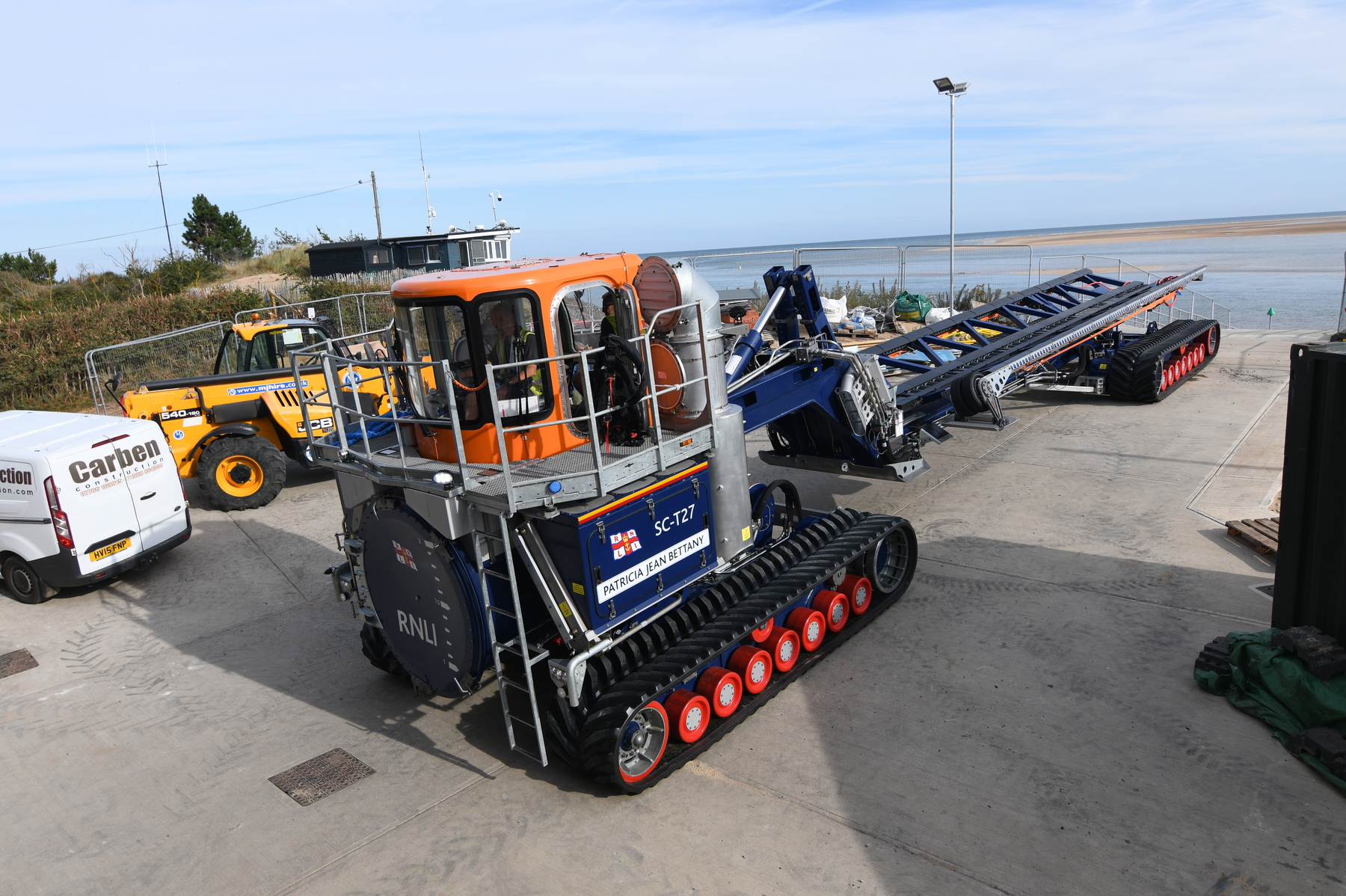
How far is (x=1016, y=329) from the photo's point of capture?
13.6 meters

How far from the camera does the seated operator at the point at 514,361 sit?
5.54 meters

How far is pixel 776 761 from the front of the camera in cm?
581

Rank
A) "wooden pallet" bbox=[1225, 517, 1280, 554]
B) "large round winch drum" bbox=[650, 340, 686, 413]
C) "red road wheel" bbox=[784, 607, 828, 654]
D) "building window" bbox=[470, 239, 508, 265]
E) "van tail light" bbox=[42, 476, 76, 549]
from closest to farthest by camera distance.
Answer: "large round winch drum" bbox=[650, 340, 686, 413] → "red road wheel" bbox=[784, 607, 828, 654] → "wooden pallet" bbox=[1225, 517, 1280, 554] → "van tail light" bbox=[42, 476, 76, 549] → "building window" bbox=[470, 239, 508, 265]

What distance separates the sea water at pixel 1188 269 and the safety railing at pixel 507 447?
364 inches

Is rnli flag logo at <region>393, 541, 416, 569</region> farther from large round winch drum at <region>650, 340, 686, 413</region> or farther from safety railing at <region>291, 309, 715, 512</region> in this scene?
large round winch drum at <region>650, 340, 686, 413</region>

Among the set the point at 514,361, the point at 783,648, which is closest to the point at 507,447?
the point at 514,361

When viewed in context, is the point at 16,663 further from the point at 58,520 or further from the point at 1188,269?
the point at 1188,269

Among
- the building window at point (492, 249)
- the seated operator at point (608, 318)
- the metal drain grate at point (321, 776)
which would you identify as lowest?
the metal drain grate at point (321, 776)

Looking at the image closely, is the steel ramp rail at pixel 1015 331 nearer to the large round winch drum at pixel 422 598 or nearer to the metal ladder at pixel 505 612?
the metal ladder at pixel 505 612

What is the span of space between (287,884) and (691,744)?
2.66 m

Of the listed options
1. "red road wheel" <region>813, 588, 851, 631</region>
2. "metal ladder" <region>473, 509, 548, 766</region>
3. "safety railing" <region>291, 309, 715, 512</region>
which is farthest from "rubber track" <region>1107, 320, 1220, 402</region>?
"metal ladder" <region>473, 509, 548, 766</region>

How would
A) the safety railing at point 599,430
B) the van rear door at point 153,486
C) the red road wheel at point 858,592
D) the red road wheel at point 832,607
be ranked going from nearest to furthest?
the safety railing at point 599,430 < the red road wheel at point 832,607 < the red road wheel at point 858,592 < the van rear door at point 153,486

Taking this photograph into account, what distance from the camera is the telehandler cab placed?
38.8 ft

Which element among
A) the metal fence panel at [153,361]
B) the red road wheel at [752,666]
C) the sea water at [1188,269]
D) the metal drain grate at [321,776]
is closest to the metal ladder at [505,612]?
the metal drain grate at [321,776]
